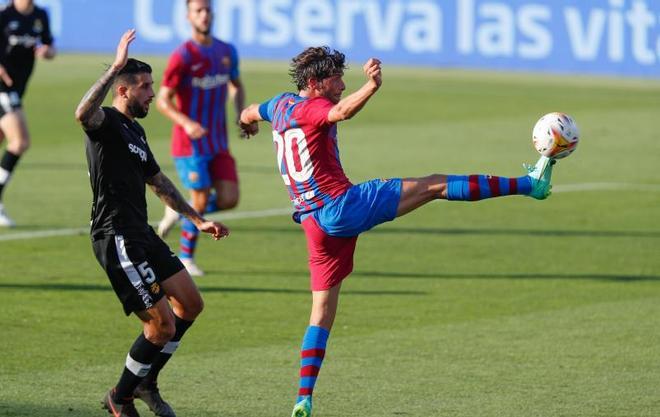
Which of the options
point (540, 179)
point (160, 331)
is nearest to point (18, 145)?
point (160, 331)

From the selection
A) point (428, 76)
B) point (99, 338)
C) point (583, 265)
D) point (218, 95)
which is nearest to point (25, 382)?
point (99, 338)

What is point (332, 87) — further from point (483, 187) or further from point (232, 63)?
point (232, 63)

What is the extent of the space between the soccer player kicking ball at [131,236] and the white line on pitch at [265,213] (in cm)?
688

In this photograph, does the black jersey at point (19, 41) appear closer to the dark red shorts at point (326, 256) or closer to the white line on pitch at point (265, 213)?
the white line on pitch at point (265, 213)

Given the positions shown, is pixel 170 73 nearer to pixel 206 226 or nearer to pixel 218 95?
pixel 218 95

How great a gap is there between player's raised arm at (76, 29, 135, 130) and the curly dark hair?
3.56ft

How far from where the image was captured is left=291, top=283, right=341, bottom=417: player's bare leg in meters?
8.08

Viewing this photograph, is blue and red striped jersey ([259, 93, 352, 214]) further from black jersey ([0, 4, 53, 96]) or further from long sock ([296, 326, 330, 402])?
black jersey ([0, 4, 53, 96])

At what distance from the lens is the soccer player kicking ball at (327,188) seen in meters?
8.23

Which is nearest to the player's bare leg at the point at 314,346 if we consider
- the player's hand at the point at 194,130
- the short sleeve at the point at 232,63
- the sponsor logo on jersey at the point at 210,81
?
the player's hand at the point at 194,130

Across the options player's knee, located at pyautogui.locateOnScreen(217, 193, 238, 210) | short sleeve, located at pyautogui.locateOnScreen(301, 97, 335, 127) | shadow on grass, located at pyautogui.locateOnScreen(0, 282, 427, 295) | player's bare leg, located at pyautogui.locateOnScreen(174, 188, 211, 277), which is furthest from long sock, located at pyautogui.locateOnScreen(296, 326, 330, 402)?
player's knee, located at pyautogui.locateOnScreen(217, 193, 238, 210)

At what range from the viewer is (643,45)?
33.2 meters

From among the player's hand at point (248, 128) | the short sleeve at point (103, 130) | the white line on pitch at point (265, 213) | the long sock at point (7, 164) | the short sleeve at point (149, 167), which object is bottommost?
the white line on pitch at point (265, 213)

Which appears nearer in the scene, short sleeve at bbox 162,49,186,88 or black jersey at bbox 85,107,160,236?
black jersey at bbox 85,107,160,236
